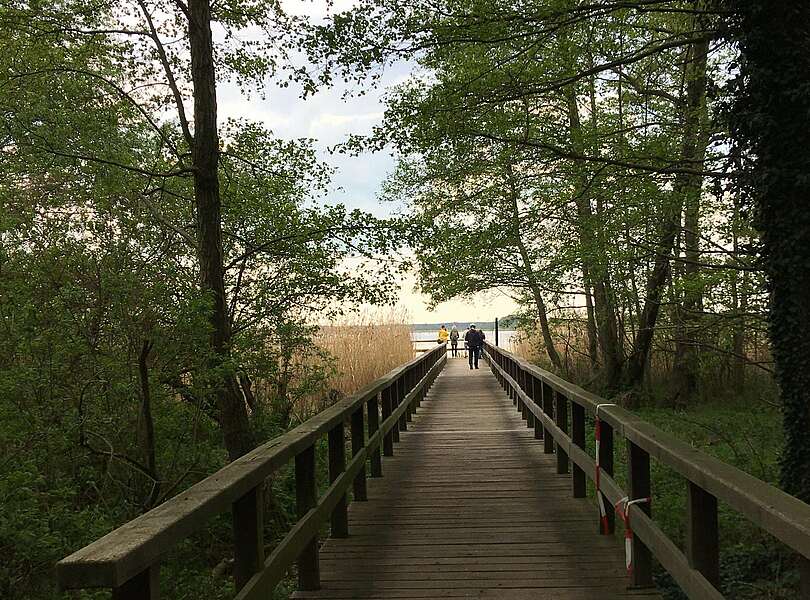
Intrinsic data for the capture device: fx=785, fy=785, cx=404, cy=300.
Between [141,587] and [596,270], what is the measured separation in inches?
457

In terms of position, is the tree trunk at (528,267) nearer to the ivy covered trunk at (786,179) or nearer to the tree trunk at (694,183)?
the tree trunk at (694,183)

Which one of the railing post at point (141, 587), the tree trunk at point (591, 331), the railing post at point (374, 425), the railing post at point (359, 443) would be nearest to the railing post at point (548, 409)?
the railing post at point (374, 425)

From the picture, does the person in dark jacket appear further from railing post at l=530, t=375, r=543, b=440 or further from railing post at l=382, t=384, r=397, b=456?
railing post at l=382, t=384, r=397, b=456

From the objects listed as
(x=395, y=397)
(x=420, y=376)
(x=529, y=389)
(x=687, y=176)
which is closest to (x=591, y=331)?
(x=420, y=376)

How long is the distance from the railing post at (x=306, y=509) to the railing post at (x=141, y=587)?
7.12 feet

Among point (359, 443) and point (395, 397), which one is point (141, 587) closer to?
point (359, 443)

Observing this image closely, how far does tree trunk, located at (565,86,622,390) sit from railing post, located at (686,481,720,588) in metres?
7.08

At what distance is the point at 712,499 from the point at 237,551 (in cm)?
191

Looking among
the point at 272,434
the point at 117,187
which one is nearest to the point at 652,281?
the point at 272,434

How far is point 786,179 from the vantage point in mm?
5738

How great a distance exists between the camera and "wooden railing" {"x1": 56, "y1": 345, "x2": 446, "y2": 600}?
1.91 meters

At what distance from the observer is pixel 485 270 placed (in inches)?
713

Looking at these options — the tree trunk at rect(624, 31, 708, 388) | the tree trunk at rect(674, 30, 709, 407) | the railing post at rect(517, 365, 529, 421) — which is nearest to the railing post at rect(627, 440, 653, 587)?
the tree trunk at rect(674, 30, 709, 407)

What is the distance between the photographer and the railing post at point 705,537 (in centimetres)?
306
